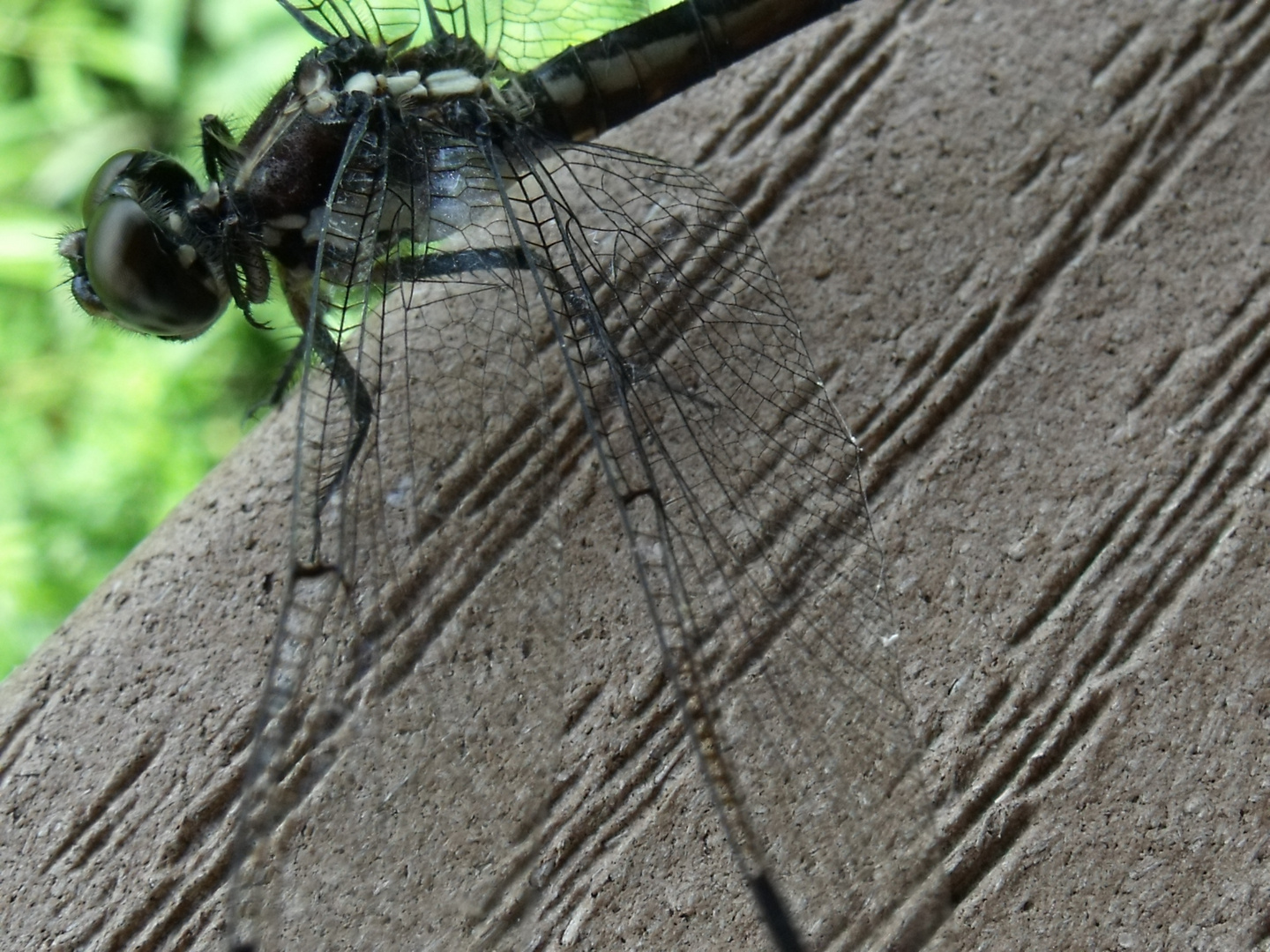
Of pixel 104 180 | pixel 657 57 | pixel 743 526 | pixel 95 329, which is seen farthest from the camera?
pixel 95 329

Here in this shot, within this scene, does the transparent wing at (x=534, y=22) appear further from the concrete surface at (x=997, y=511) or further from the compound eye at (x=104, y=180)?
the compound eye at (x=104, y=180)

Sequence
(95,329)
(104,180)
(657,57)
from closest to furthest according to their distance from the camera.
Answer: (104,180) < (657,57) < (95,329)

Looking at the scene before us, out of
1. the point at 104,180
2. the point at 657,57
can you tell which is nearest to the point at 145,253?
the point at 104,180

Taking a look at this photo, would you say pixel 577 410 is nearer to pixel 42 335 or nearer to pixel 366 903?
pixel 366 903

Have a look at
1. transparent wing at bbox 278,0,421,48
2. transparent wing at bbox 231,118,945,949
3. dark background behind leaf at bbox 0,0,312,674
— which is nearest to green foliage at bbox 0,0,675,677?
dark background behind leaf at bbox 0,0,312,674

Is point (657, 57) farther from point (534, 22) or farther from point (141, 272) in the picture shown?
point (141, 272)

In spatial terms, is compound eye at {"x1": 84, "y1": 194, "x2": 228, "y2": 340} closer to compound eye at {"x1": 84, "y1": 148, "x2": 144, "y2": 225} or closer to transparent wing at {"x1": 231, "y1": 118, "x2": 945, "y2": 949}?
compound eye at {"x1": 84, "y1": 148, "x2": 144, "y2": 225}

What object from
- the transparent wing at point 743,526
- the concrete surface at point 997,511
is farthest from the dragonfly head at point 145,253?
the transparent wing at point 743,526

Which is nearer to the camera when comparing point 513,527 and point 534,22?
point 513,527

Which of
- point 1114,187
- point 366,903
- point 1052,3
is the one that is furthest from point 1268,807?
point 1052,3

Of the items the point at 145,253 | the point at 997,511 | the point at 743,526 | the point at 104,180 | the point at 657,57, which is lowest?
the point at 997,511
